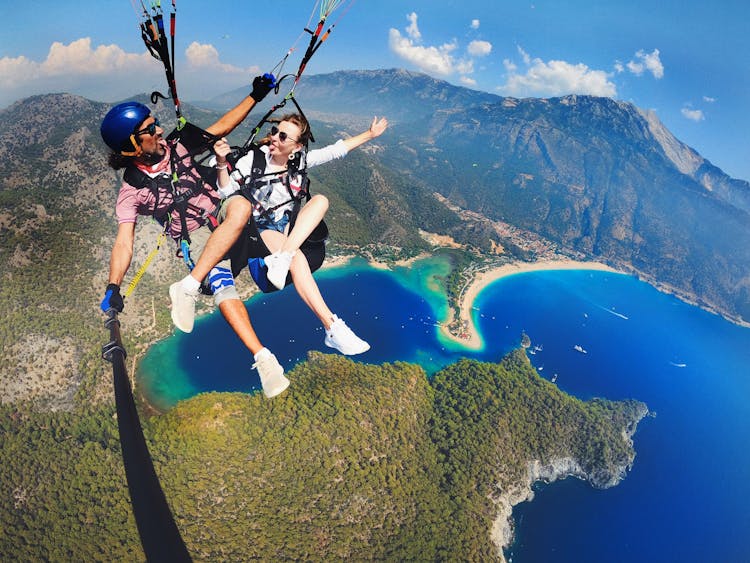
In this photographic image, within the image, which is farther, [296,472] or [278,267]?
[296,472]

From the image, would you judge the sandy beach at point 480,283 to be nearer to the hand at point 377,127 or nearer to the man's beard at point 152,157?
the hand at point 377,127

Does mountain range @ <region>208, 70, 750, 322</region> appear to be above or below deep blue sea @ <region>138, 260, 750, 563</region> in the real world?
above

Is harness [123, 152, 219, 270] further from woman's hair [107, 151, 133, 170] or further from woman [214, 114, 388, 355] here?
woman [214, 114, 388, 355]

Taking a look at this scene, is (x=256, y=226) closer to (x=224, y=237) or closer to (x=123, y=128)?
(x=224, y=237)

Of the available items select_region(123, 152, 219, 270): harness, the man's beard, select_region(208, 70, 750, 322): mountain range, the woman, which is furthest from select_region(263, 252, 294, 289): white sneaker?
select_region(208, 70, 750, 322): mountain range

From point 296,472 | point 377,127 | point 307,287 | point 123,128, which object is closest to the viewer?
point 123,128

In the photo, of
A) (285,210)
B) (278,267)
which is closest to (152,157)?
(285,210)

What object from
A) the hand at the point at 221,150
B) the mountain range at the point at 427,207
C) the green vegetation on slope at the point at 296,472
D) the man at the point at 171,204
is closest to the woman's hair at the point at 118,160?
the man at the point at 171,204
